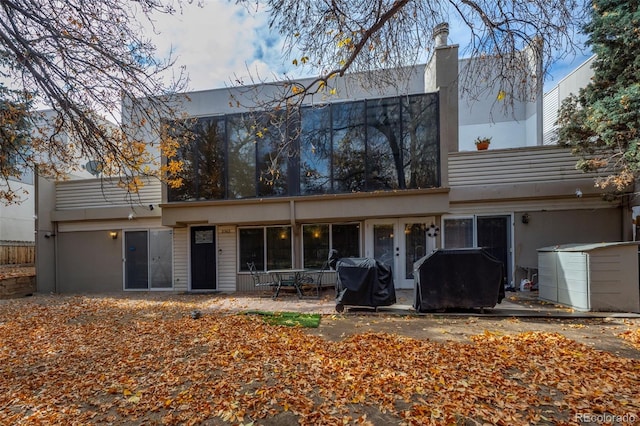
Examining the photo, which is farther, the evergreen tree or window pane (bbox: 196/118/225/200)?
window pane (bbox: 196/118/225/200)

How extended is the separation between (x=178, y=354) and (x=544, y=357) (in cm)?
488

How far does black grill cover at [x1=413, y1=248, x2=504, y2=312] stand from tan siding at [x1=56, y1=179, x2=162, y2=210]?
9.15m

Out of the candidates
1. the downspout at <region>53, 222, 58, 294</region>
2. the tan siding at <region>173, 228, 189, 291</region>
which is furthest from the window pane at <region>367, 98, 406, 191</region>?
the downspout at <region>53, 222, 58, 294</region>

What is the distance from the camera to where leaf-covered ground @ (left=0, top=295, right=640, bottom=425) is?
9.87 ft

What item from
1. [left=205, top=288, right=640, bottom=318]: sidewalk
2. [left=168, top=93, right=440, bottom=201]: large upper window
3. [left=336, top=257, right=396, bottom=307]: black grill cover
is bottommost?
[left=205, top=288, right=640, bottom=318]: sidewalk

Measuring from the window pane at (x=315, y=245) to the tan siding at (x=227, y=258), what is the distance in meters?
2.34

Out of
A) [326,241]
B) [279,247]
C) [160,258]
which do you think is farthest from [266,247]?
[160,258]

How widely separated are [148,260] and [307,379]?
949 cm

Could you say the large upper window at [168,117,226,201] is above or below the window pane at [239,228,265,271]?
above

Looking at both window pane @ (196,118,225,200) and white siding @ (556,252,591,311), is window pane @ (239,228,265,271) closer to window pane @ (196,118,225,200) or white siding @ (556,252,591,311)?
window pane @ (196,118,225,200)

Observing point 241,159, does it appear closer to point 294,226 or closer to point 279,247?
point 294,226

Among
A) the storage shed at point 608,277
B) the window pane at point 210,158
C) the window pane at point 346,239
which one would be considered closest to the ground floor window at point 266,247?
the window pane at point 346,239

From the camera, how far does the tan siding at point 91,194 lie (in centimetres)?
1130

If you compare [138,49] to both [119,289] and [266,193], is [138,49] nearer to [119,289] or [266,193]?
[266,193]
